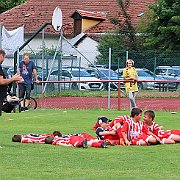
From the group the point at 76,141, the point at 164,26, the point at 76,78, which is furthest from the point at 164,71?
the point at 76,141

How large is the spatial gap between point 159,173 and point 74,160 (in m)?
1.80

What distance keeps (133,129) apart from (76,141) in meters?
1.18

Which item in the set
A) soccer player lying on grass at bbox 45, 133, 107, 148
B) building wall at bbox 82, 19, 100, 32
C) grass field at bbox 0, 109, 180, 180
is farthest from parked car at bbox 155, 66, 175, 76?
building wall at bbox 82, 19, 100, 32

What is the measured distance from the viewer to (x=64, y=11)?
201 ft

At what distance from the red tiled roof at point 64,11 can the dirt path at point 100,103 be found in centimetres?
2396

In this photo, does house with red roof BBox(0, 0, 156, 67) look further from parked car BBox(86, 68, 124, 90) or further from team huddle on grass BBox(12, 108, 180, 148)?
team huddle on grass BBox(12, 108, 180, 148)

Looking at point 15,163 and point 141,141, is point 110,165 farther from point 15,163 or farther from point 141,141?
point 141,141

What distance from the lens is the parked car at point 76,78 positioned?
33250 mm

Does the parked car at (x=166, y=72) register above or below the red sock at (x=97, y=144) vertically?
below

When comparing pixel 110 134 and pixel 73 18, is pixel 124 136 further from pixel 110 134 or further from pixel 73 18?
pixel 73 18

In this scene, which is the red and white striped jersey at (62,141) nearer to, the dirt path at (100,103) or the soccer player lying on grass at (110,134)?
the soccer player lying on grass at (110,134)

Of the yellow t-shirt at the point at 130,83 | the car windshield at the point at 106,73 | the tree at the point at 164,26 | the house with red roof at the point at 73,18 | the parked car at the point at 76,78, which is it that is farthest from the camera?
the house with red roof at the point at 73,18

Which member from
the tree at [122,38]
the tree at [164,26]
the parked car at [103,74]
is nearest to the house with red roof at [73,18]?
the tree at [122,38]

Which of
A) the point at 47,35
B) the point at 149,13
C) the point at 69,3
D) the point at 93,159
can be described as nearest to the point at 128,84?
the point at 93,159
